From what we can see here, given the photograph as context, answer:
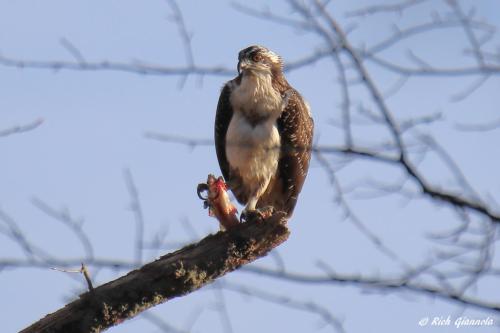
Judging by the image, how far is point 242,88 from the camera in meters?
8.05

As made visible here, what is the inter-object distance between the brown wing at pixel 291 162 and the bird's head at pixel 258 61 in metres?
0.26

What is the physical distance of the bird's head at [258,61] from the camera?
Answer: 8.16 m

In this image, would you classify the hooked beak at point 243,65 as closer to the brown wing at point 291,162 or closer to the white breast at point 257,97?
the white breast at point 257,97

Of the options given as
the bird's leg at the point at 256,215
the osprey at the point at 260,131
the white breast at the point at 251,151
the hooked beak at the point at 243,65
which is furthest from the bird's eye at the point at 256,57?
the bird's leg at the point at 256,215

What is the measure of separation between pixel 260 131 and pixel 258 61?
29.2 inches

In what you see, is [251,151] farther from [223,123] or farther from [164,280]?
[164,280]

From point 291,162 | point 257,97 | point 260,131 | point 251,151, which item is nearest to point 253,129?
point 260,131

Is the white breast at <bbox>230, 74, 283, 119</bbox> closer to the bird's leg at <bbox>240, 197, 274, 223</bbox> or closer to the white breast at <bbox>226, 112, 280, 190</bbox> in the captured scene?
the white breast at <bbox>226, 112, 280, 190</bbox>

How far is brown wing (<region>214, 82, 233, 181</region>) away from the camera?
8.17m

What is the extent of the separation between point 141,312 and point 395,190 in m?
2.07

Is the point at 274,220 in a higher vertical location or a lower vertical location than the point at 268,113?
lower

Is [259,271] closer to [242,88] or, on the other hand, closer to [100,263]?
[100,263]

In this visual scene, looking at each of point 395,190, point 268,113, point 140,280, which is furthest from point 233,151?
point 395,190

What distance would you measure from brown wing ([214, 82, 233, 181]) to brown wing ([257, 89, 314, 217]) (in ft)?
1.31
